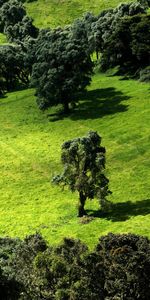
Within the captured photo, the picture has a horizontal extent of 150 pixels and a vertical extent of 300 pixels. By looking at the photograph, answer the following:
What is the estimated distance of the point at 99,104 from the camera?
106 meters

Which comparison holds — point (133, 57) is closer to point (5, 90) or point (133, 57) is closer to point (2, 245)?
point (5, 90)

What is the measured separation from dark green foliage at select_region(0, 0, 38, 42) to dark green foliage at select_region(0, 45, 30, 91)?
21565 mm

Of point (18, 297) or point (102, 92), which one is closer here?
point (18, 297)

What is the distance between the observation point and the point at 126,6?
135000mm

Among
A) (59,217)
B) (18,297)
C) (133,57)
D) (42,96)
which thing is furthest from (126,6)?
(18,297)

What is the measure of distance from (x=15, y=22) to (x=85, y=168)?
110246 millimetres

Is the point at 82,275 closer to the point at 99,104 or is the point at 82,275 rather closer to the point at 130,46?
the point at 99,104

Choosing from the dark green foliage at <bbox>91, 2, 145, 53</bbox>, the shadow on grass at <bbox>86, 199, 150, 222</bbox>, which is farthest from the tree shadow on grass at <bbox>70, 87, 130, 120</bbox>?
the shadow on grass at <bbox>86, 199, 150, 222</bbox>

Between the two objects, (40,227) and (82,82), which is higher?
(82,82)

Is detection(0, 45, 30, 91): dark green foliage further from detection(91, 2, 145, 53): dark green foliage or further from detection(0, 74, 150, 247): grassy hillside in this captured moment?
detection(91, 2, 145, 53): dark green foliage

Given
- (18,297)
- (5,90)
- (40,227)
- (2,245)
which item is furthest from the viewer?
(5,90)

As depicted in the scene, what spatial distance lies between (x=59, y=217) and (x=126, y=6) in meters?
83.0

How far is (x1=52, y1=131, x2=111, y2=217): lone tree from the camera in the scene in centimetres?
6281

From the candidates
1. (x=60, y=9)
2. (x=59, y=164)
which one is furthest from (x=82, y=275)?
(x=60, y=9)
